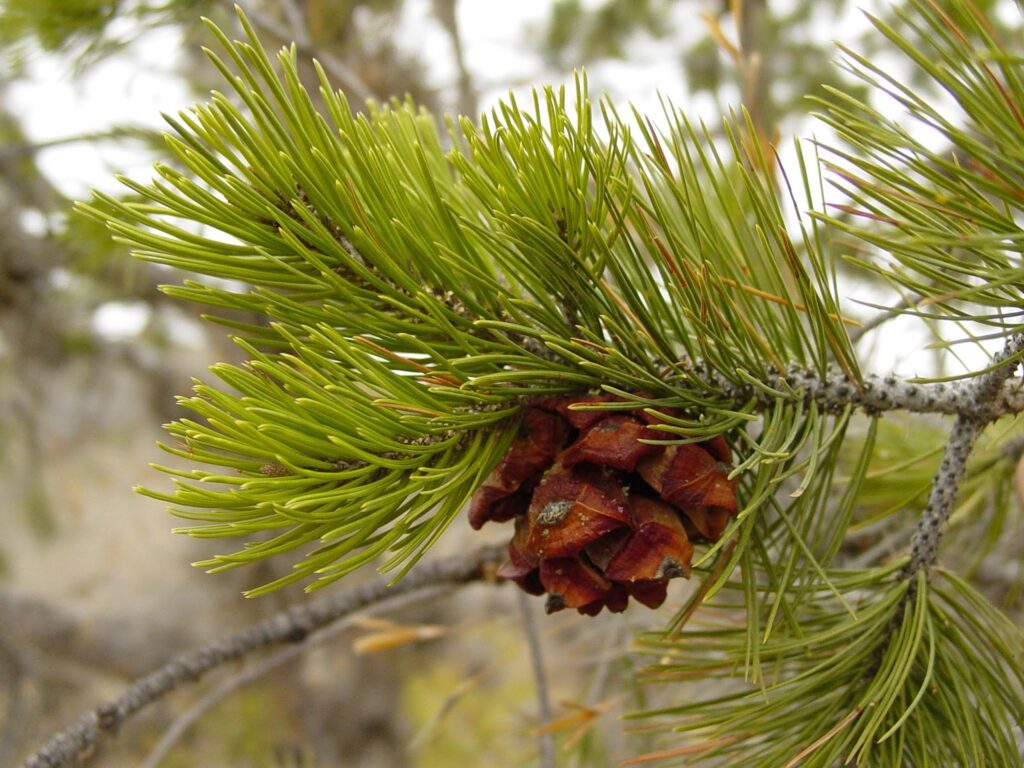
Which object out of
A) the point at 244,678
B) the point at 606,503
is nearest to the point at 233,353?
the point at 244,678

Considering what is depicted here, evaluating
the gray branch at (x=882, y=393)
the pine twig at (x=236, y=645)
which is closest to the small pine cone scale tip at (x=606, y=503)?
the gray branch at (x=882, y=393)

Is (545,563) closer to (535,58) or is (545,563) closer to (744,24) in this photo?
(744,24)

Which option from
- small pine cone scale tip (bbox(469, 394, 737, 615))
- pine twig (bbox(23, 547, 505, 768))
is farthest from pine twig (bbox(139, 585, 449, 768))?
small pine cone scale tip (bbox(469, 394, 737, 615))

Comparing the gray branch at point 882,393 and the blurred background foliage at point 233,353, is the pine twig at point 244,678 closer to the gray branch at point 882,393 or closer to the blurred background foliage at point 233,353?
the blurred background foliage at point 233,353

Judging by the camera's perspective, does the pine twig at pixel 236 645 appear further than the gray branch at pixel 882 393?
Yes

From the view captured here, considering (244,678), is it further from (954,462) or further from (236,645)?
(954,462)

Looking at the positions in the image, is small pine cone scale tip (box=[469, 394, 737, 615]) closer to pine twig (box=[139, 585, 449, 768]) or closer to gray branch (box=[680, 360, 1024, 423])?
gray branch (box=[680, 360, 1024, 423])

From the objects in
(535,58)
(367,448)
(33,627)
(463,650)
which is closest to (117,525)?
(463,650)
